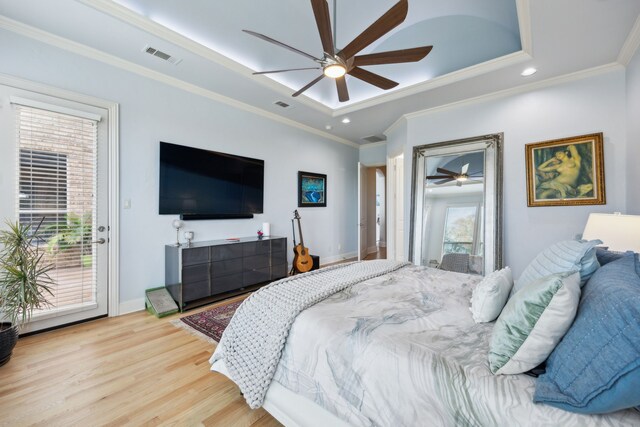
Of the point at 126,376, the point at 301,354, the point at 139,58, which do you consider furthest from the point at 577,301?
the point at 139,58

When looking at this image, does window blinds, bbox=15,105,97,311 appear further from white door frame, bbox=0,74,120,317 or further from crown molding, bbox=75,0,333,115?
crown molding, bbox=75,0,333,115

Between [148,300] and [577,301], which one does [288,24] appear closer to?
[577,301]

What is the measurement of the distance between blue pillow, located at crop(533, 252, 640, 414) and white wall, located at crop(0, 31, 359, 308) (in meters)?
3.60

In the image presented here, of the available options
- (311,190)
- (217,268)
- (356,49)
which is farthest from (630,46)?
(217,268)

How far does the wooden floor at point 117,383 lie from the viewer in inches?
60.9

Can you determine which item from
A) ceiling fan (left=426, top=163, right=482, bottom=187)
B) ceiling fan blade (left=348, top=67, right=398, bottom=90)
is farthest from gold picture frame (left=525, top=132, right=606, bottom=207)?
ceiling fan blade (left=348, top=67, right=398, bottom=90)

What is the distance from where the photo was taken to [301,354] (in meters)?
1.32

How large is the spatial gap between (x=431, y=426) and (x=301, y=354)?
0.61m

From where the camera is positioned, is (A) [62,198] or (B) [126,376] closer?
(B) [126,376]

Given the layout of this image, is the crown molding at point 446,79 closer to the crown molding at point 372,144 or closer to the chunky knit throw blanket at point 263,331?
the crown molding at point 372,144

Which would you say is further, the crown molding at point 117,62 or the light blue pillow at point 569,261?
the crown molding at point 117,62

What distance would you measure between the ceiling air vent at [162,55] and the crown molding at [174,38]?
0.27 metres

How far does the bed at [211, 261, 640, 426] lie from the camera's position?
87 cm

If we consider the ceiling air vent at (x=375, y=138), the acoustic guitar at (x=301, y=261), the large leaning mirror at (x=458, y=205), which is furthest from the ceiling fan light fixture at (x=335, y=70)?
the ceiling air vent at (x=375, y=138)
